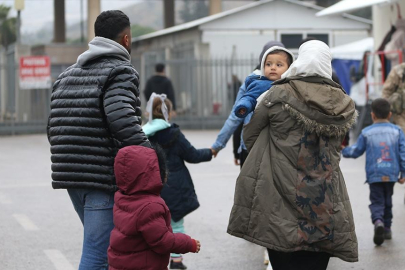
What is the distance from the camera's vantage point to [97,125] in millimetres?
4836

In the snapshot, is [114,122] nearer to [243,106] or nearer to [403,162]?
[243,106]

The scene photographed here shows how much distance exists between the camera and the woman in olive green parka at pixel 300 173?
491 cm

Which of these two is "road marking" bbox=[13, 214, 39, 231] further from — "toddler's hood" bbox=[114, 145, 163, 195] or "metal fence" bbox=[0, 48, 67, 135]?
"metal fence" bbox=[0, 48, 67, 135]

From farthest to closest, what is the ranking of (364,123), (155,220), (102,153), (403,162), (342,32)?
(342,32) < (364,123) < (403,162) < (102,153) < (155,220)

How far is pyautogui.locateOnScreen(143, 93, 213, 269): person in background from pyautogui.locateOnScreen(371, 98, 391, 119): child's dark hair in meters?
1.87

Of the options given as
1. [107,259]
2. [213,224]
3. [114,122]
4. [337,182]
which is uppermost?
[114,122]

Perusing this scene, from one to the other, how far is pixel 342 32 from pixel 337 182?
2277 centimetres

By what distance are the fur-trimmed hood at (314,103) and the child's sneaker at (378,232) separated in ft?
10.2

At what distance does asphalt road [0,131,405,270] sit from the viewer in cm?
749

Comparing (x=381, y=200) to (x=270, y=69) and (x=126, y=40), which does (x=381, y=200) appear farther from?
(x=126, y=40)

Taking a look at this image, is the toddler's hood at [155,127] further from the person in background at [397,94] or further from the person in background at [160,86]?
the person in background at [160,86]

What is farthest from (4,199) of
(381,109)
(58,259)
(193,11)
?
(193,11)

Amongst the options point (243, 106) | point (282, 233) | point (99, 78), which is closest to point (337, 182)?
point (282, 233)

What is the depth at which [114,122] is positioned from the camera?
15.5 feet
